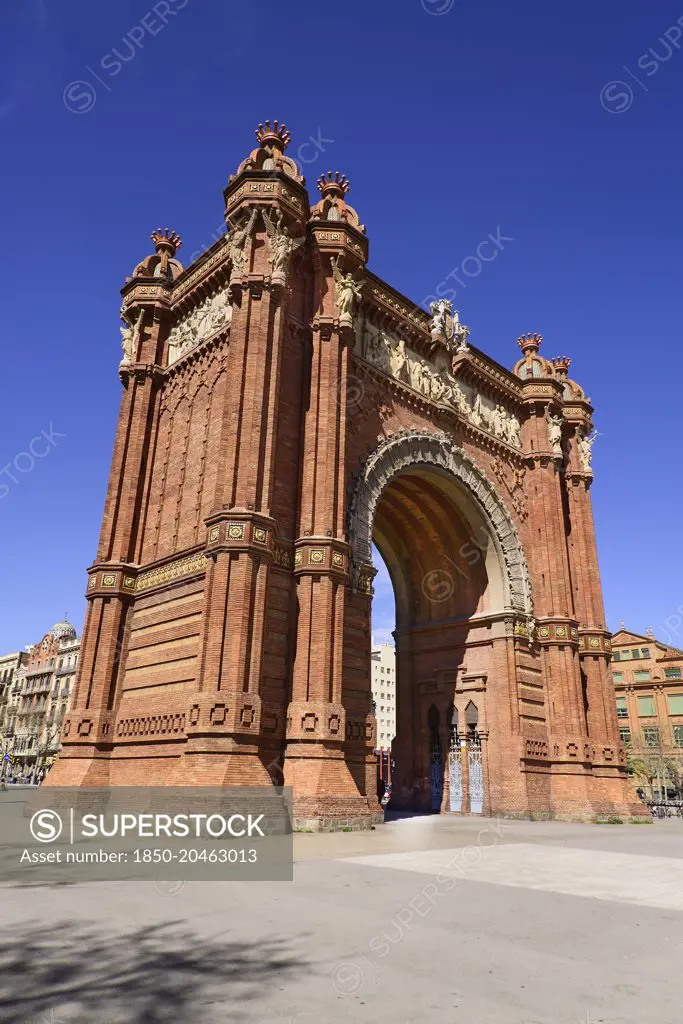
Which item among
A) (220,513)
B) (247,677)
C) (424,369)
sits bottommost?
(247,677)

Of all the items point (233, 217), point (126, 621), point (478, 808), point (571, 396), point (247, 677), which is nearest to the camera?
point (247, 677)

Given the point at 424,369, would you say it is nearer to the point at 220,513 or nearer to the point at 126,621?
the point at 220,513

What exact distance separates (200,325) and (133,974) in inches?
870

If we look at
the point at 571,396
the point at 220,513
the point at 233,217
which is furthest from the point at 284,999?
the point at 571,396

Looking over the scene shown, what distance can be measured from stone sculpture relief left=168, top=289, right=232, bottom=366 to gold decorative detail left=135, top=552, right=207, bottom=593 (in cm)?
762

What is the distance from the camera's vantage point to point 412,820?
74.3 feet

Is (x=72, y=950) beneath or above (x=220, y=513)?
beneath

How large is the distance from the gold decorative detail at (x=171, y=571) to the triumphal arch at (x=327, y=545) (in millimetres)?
97

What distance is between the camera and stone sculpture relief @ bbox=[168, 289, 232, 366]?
Answer: 23.0 m

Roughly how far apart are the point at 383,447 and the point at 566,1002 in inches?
766

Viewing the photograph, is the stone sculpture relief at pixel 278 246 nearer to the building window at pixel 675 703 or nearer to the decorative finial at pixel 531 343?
the decorative finial at pixel 531 343

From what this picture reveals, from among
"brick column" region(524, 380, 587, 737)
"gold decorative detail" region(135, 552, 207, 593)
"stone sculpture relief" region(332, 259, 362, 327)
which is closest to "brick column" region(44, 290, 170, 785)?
"gold decorative detail" region(135, 552, 207, 593)

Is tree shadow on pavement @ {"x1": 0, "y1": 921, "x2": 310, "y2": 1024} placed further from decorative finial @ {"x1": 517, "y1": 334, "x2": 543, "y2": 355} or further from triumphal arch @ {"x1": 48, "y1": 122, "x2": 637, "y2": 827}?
decorative finial @ {"x1": 517, "y1": 334, "x2": 543, "y2": 355}

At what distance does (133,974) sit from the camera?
4883 millimetres
